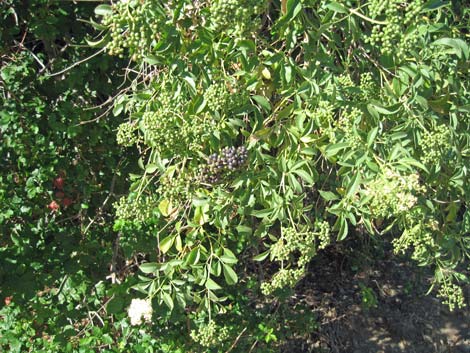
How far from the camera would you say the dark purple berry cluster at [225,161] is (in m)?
1.84

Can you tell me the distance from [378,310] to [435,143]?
2246 mm

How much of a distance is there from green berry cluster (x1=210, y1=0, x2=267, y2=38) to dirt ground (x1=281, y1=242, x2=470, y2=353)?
2090mm

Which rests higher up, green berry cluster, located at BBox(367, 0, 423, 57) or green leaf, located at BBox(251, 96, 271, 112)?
green berry cluster, located at BBox(367, 0, 423, 57)

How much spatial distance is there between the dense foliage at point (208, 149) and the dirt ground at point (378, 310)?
0.72 m

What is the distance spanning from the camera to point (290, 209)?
1.98m

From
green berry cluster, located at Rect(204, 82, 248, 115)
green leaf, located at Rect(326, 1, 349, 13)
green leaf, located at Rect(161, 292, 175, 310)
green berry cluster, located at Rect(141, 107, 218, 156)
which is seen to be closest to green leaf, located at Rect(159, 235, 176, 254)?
green leaf, located at Rect(161, 292, 175, 310)

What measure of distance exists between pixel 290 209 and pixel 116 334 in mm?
1065

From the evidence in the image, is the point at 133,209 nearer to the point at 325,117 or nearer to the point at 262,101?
the point at 262,101

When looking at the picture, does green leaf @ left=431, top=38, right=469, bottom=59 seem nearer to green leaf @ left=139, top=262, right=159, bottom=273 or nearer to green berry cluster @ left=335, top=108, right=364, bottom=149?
green berry cluster @ left=335, top=108, right=364, bottom=149

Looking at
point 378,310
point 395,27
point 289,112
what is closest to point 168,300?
point 289,112

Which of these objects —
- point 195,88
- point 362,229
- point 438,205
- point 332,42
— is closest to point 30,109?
point 195,88

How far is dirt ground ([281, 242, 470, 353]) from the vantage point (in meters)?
3.54

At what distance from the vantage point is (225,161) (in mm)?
1840

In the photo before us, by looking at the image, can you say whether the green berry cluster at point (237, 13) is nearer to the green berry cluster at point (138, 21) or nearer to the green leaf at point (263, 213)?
the green berry cluster at point (138, 21)
